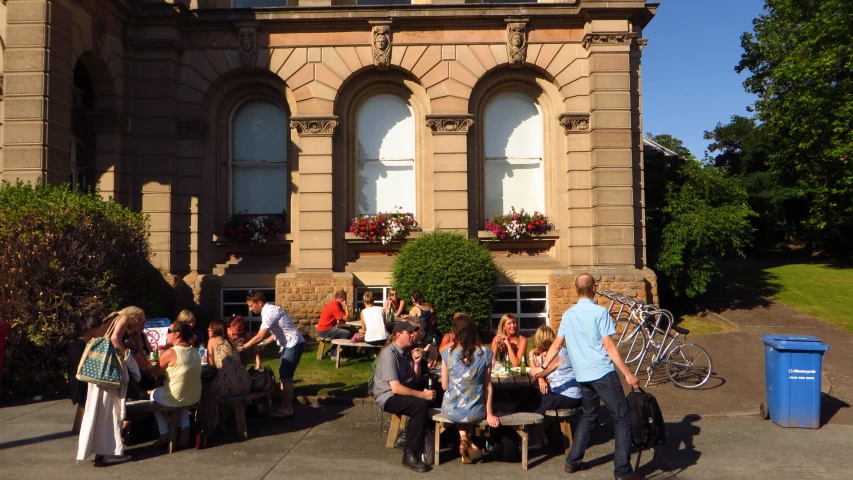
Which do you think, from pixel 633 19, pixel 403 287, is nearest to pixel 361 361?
pixel 403 287

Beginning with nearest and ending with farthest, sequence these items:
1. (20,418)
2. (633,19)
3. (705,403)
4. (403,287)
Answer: (20,418) < (705,403) < (403,287) < (633,19)

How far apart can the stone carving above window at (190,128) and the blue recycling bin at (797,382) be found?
12720 millimetres

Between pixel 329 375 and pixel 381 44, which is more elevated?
pixel 381 44

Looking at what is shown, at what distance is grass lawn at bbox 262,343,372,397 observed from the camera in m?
10.3

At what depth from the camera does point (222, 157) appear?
16.5m

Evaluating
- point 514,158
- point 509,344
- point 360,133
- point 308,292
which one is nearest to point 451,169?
point 514,158

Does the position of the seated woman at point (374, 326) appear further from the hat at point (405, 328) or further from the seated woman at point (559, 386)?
the seated woman at point (559, 386)

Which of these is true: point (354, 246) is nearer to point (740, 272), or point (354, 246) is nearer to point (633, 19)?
point (633, 19)

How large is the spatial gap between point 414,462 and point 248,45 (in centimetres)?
1188

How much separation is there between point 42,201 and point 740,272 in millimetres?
23737

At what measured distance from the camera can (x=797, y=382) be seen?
28.1 ft

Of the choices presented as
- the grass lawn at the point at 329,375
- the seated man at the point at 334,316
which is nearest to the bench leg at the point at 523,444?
the grass lawn at the point at 329,375

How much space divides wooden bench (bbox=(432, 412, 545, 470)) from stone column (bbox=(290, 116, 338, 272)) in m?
8.87

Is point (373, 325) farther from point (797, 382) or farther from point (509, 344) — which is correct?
point (797, 382)
